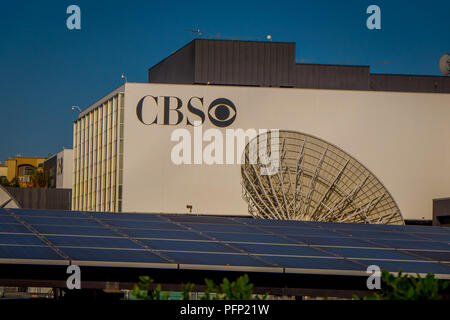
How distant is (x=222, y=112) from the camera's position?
3617 inches

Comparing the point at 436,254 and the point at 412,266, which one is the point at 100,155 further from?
the point at 412,266

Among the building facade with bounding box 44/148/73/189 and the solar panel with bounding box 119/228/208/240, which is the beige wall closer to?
the building facade with bounding box 44/148/73/189

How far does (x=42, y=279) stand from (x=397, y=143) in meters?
83.0

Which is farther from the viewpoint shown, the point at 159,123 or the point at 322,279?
the point at 159,123

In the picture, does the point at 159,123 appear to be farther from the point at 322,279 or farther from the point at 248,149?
the point at 322,279

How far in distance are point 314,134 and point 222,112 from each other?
1123cm

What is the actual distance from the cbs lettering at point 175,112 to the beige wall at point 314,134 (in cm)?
49

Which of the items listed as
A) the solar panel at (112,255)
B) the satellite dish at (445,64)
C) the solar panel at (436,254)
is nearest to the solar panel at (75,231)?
the solar panel at (112,255)

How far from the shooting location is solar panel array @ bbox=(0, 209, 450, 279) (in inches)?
663

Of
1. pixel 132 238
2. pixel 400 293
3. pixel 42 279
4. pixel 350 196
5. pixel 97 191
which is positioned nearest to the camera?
pixel 400 293

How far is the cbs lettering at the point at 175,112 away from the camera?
90688mm

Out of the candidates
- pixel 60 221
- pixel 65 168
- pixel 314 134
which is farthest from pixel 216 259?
pixel 65 168

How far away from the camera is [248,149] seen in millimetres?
54969
